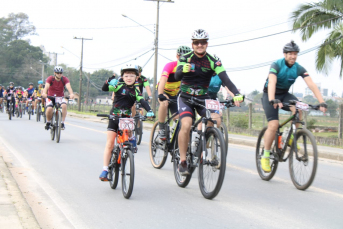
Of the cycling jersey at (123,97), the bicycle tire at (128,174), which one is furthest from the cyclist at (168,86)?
the bicycle tire at (128,174)

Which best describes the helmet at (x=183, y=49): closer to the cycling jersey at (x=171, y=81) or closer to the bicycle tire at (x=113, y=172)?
the cycling jersey at (x=171, y=81)

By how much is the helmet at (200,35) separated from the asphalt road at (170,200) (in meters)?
2.12

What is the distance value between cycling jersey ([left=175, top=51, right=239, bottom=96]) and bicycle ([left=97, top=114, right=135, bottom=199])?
928 mm

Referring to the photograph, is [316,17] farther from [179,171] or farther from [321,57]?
[179,171]

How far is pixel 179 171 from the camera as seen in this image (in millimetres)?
6773

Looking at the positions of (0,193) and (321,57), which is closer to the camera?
(0,193)

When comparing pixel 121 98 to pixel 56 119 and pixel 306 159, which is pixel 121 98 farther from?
pixel 56 119

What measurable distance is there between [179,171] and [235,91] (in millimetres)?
1339

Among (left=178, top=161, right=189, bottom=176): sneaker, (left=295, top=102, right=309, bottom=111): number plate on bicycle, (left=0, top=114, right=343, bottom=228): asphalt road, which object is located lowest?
(left=0, top=114, right=343, bottom=228): asphalt road

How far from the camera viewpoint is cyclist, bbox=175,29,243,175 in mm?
6648

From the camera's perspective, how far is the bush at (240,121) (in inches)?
907

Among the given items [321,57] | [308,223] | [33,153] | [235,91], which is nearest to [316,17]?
[321,57]

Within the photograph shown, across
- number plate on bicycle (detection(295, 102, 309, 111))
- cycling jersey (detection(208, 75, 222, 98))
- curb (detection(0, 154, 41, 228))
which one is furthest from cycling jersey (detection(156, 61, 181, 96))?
curb (detection(0, 154, 41, 228))

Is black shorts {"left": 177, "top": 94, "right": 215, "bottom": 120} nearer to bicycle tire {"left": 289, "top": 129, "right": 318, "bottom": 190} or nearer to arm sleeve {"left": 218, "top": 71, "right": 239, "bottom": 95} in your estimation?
arm sleeve {"left": 218, "top": 71, "right": 239, "bottom": 95}
